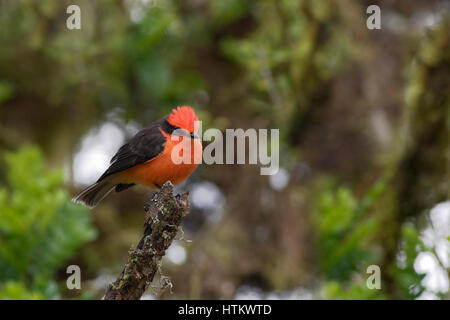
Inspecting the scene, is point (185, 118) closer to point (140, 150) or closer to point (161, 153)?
point (161, 153)

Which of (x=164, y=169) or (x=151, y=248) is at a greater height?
(x=164, y=169)

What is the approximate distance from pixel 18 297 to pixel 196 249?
2628 mm

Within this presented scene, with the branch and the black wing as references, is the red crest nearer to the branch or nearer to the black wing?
the black wing

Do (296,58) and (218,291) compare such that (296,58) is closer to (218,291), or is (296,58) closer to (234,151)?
(234,151)

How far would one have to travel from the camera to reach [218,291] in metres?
6.12

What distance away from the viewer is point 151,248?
3.19m

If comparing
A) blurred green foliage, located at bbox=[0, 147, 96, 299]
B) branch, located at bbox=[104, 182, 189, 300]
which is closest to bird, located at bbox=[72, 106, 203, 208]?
blurred green foliage, located at bbox=[0, 147, 96, 299]

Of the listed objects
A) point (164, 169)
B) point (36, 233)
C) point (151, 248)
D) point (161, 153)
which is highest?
point (161, 153)

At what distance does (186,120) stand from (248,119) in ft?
10.9

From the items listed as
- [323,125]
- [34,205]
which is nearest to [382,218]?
[323,125]

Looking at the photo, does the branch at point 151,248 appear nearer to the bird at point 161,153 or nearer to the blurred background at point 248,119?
the bird at point 161,153

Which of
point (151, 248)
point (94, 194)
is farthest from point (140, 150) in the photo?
point (151, 248)
